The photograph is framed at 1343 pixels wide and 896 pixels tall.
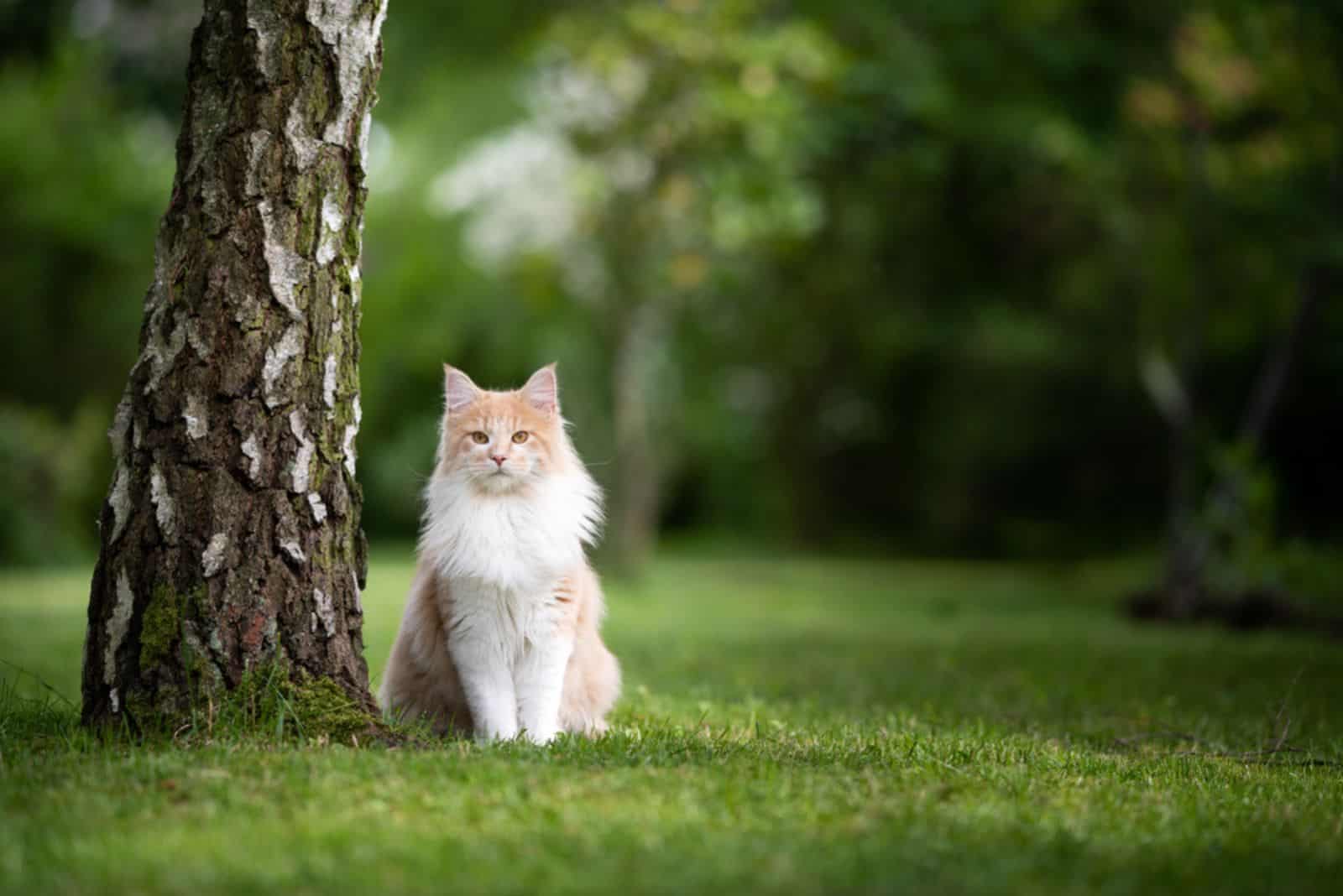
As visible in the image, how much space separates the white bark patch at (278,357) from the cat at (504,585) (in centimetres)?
73

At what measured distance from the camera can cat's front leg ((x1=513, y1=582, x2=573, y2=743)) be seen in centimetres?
413

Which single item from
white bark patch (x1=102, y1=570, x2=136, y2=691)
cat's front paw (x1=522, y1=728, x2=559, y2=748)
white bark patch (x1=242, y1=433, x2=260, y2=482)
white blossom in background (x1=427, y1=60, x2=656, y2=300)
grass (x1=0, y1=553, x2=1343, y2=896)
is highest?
white blossom in background (x1=427, y1=60, x2=656, y2=300)

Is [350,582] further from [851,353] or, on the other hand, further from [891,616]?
[851,353]

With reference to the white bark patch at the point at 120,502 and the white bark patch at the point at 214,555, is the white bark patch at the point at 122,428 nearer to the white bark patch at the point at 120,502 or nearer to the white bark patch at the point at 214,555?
the white bark patch at the point at 120,502

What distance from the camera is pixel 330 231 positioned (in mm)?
3787

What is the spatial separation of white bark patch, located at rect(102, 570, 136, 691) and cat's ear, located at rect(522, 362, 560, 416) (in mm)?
1457

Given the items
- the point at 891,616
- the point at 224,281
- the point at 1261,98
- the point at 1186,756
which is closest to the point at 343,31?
the point at 224,281

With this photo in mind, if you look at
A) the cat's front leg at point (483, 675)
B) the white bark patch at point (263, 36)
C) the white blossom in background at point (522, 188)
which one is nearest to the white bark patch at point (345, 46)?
the white bark patch at point (263, 36)

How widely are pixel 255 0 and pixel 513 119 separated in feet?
45.4

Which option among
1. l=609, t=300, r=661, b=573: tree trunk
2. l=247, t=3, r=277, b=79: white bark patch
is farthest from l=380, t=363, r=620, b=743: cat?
l=609, t=300, r=661, b=573: tree trunk

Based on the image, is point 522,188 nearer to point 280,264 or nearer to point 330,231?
point 330,231

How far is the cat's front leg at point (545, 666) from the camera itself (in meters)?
4.13

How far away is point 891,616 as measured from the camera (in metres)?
12.6

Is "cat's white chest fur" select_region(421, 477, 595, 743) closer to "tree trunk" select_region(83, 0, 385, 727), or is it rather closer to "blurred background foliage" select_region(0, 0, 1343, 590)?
"tree trunk" select_region(83, 0, 385, 727)
